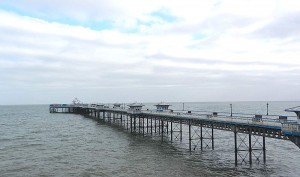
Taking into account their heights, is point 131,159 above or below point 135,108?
below

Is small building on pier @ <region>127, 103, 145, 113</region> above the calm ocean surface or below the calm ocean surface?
above

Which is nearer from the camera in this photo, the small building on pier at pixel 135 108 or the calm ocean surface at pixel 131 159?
the calm ocean surface at pixel 131 159

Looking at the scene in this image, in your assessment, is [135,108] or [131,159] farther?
[135,108]

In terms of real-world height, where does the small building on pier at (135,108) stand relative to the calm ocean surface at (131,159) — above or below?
above

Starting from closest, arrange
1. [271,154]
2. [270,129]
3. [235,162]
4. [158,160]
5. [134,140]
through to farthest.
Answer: [270,129] < [235,162] < [158,160] < [271,154] < [134,140]

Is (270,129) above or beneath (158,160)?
above

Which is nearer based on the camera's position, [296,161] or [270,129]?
[270,129]

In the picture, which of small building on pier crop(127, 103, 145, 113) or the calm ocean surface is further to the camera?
small building on pier crop(127, 103, 145, 113)

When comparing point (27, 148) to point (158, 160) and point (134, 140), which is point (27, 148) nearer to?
point (134, 140)

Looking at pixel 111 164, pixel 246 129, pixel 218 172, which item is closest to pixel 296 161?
pixel 246 129

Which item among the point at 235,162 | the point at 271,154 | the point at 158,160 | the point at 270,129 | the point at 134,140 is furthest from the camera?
the point at 134,140

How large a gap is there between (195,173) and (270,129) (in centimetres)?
954

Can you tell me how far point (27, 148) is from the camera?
52.8 m

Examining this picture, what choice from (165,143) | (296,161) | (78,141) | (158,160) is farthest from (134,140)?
(296,161)
